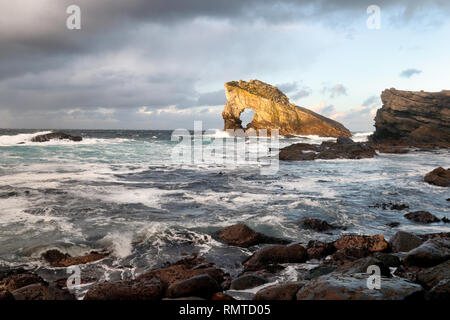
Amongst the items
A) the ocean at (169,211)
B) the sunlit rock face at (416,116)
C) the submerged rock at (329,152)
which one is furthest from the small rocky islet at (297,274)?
the sunlit rock face at (416,116)

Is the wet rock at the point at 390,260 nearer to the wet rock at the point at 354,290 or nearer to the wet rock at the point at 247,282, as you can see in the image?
the wet rock at the point at 354,290

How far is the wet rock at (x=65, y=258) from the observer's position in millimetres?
6356

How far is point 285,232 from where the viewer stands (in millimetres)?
8492

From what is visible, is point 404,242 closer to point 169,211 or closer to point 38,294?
point 169,211

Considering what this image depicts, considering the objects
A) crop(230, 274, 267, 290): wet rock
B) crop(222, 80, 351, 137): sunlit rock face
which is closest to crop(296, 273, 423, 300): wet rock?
crop(230, 274, 267, 290): wet rock

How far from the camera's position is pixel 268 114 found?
82.0 metres

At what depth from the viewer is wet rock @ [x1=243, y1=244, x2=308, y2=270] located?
20.9 ft

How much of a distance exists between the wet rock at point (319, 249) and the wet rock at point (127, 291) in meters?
3.56

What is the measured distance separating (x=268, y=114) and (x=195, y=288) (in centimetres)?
7972

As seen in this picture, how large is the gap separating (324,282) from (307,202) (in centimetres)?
803

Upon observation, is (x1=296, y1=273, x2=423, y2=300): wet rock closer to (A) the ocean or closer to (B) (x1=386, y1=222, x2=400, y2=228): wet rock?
(A) the ocean

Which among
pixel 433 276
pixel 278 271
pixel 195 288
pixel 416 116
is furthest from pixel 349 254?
pixel 416 116

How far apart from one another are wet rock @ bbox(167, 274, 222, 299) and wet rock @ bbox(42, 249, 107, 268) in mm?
2900
